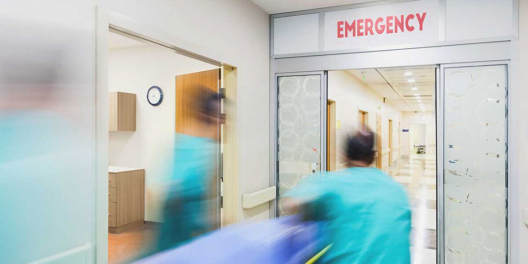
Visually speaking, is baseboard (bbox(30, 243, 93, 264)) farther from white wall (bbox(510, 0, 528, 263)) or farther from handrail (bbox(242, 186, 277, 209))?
white wall (bbox(510, 0, 528, 263))

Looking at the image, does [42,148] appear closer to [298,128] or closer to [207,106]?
[207,106]

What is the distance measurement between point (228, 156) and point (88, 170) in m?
1.66

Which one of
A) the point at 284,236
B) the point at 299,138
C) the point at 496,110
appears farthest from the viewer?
the point at 299,138

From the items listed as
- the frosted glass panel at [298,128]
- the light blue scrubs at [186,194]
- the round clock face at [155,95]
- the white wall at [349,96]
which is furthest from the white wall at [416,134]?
the light blue scrubs at [186,194]

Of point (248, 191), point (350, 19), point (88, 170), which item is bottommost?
point (248, 191)

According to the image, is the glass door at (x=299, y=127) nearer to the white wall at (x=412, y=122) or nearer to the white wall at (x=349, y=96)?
the white wall at (x=349, y=96)

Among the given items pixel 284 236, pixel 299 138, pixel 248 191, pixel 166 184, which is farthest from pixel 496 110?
pixel 166 184

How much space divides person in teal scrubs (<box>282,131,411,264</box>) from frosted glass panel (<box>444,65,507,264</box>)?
2029mm

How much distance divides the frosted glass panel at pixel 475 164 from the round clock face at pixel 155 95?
3.44 meters

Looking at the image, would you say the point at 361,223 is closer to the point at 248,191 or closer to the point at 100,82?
the point at 100,82

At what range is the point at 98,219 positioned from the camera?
184 centimetres

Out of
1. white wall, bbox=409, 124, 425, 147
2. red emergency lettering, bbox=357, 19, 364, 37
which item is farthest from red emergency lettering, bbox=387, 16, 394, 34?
white wall, bbox=409, 124, 425, 147

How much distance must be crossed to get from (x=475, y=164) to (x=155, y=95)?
399cm

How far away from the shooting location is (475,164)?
10.7ft
